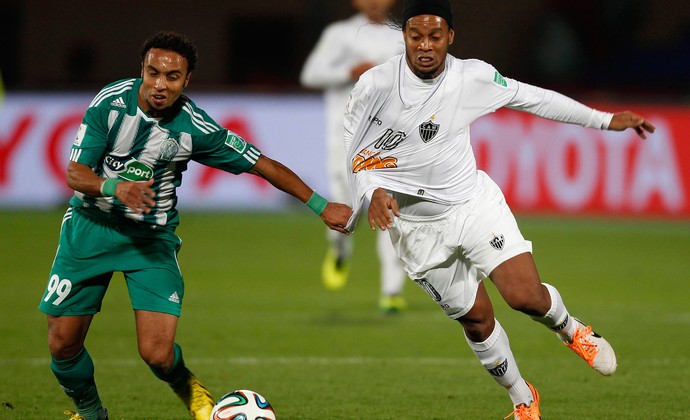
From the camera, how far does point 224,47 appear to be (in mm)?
25734

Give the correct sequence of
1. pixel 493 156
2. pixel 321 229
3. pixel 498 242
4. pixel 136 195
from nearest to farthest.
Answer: pixel 136 195, pixel 498 242, pixel 321 229, pixel 493 156

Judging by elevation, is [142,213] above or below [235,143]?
below

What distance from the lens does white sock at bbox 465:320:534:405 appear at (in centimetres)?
579

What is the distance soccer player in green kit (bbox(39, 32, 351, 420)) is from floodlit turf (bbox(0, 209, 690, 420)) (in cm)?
57

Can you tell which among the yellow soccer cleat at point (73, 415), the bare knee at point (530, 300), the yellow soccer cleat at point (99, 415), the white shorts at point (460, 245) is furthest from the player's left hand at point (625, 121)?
the yellow soccer cleat at point (73, 415)

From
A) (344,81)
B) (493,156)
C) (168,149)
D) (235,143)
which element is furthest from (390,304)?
(493,156)

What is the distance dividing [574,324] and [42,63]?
21235mm

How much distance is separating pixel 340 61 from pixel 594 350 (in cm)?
505

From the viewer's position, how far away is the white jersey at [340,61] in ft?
32.5

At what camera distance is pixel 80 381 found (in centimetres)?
569

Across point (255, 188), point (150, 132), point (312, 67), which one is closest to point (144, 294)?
point (150, 132)

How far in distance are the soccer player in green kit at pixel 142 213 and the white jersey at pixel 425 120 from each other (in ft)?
1.16

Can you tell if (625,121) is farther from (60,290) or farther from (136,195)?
(60,290)

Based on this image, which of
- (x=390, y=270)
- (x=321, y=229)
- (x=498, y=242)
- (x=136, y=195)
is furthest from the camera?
(x=321, y=229)
